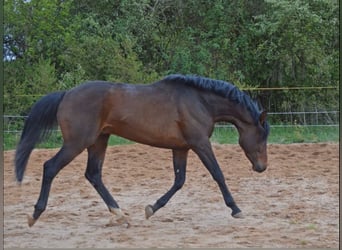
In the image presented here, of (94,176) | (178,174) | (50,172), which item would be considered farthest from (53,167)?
(178,174)

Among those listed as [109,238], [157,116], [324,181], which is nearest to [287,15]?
[324,181]

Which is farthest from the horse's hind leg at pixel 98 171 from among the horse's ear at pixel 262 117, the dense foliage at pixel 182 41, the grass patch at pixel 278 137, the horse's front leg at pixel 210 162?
the dense foliage at pixel 182 41

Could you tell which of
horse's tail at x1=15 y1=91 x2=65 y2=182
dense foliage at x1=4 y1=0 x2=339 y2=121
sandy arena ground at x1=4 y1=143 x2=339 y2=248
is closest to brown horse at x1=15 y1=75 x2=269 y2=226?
horse's tail at x1=15 y1=91 x2=65 y2=182

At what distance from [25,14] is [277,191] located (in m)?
12.8

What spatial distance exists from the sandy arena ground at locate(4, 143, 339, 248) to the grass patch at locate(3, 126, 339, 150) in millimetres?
1962

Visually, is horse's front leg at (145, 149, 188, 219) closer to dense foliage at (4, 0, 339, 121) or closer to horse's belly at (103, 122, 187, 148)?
horse's belly at (103, 122, 187, 148)

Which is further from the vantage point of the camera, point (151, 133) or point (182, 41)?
point (182, 41)

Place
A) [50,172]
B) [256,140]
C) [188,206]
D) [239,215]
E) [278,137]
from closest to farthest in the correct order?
1. [50,172]
2. [239,215]
3. [256,140]
4. [188,206]
5. [278,137]

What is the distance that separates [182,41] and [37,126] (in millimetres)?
12998

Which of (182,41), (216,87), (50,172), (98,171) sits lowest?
(98,171)

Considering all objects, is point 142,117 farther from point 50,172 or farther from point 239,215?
point 239,215

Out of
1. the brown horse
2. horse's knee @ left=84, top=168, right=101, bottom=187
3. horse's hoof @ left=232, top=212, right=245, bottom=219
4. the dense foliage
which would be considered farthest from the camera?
the dense foliage

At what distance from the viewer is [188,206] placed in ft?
19.1

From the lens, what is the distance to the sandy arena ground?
432 centimetres
